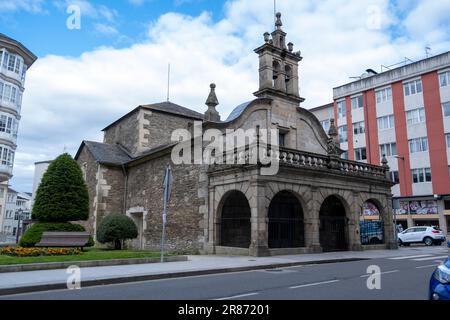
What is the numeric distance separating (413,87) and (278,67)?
22.5 metres

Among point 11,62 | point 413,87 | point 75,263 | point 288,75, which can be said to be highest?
point 11,62

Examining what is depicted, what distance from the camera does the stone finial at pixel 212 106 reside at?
19.3 m

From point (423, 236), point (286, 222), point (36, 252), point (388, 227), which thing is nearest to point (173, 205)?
point (286, 222)

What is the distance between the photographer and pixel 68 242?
1504 centimetres

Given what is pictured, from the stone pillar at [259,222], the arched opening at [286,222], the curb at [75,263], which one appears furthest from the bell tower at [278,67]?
the curb at [75,263]

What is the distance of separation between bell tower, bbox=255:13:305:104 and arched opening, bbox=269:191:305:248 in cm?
571

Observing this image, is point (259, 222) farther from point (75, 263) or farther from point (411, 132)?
point (411, 132)

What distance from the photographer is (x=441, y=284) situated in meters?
4.52

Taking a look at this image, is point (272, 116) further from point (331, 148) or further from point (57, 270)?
point (57, 270)

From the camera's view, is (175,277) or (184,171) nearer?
(175,277)

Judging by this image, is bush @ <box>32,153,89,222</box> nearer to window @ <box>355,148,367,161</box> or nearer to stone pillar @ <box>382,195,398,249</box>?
stone pillar @ <box>382,195,398,249</box>

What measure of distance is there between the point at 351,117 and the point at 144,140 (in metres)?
25.5

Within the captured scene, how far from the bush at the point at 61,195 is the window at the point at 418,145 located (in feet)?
100

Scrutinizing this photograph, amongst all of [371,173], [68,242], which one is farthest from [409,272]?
[68,242]
